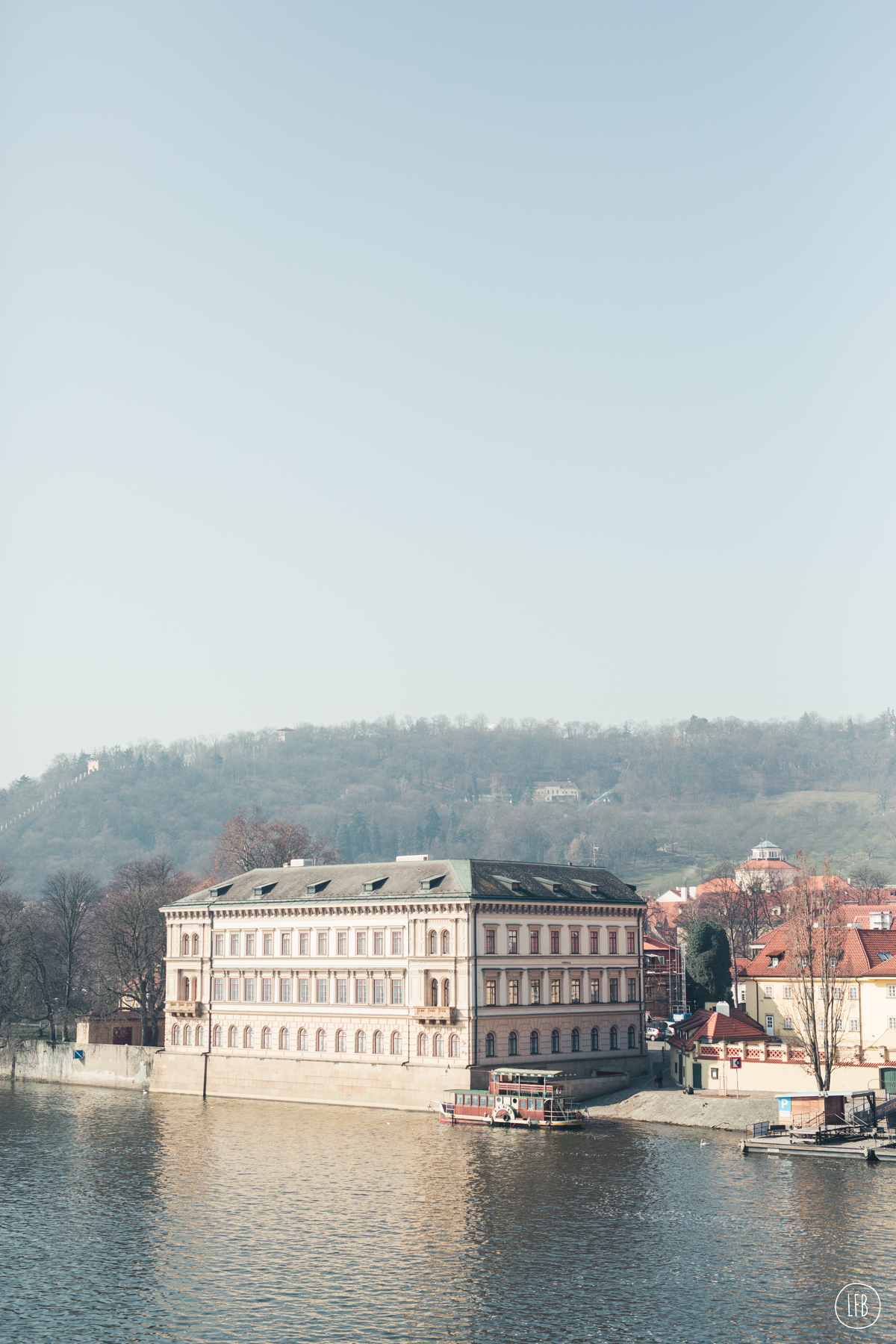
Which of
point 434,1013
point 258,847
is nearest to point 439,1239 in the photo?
point 434,1013

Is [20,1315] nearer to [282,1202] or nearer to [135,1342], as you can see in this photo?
[135,1342]

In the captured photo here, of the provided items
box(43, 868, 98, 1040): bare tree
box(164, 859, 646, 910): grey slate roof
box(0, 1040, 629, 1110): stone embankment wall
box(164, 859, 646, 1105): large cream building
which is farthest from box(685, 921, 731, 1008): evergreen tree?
box(43, 868, 98, 1040): bare tree

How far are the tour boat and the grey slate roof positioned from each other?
12.6m

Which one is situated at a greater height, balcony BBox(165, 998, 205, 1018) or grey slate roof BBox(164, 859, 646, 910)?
grey slate roof BBox(164, 859, 646, 910)

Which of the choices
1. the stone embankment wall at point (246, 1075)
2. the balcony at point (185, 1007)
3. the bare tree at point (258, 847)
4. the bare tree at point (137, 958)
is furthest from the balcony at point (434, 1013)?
the bare tree at point (258, 847)

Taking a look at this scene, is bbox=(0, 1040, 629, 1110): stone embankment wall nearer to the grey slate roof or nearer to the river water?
the grey slate roof

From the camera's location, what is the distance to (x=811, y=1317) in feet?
153

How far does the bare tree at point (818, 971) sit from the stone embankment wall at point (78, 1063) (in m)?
54.7

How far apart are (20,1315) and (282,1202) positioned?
58.3ft

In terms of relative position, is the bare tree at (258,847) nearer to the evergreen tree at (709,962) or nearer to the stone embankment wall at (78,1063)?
the stone embankment wall at (78,1063)

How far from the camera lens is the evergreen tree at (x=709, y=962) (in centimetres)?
12900

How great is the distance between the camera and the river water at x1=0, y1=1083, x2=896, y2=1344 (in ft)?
155

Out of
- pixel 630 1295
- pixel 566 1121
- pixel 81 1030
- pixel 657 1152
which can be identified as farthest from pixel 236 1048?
pixel 630 1295

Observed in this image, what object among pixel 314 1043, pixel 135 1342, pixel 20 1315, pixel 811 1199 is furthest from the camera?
pixel 314 1043
